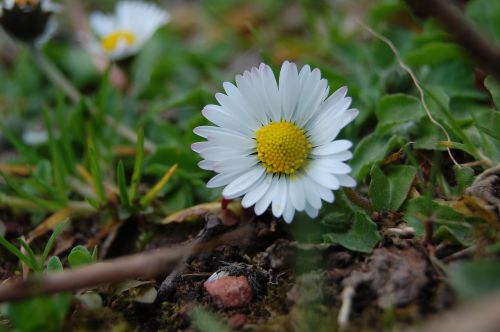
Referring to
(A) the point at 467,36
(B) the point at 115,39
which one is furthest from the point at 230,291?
(B) the point at 115,39

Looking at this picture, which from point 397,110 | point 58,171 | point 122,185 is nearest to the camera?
point 122,185

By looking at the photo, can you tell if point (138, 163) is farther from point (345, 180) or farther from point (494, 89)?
point (494, 89)

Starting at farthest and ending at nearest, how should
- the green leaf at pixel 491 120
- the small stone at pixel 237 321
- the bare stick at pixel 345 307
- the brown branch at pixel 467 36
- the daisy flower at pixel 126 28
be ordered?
1. the daisy flower at pixel 126 28
2. the green leaf at pixel 491 120
3. the small stone at pixel 237 321
4. the bare stick at pixel 345 307
5. the brown branch at pixel 467 36

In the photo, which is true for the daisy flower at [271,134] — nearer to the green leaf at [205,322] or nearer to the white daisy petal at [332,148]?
the white daisy petal at [332,148]

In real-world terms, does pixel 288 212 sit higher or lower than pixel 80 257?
higher

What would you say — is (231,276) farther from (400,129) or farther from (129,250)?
(400,129)

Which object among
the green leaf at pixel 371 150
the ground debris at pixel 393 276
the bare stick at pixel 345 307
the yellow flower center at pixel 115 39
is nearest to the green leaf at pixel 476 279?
the ground debris at pixel 393 276

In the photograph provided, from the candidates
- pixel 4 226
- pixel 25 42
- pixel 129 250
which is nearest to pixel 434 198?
pixel 129 250

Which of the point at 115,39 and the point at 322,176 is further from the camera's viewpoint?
the point at 115,39
